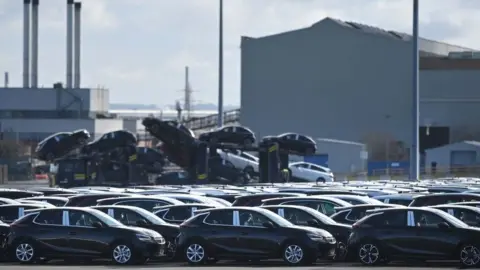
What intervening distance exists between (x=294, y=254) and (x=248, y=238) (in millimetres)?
1019

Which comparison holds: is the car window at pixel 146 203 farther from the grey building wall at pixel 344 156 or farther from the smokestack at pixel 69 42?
the smokestack at pixel 69 42

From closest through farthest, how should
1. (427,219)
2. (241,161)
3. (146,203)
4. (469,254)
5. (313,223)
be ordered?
(469,254) < (427,219) < (313,223) < (146,203) < (241,161)

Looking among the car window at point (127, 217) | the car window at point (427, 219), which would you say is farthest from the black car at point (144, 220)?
the car window at point (427, 219)

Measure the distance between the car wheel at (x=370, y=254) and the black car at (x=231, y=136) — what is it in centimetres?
3379

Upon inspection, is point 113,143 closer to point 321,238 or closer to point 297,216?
point 297,216

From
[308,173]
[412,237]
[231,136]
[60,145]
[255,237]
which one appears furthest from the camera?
[308,173]

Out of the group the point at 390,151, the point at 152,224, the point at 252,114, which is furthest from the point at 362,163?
the point at 152,224

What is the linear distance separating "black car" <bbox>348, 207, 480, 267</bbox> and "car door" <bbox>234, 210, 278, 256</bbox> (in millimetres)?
1707

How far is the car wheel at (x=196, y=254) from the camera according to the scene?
84.0 ft

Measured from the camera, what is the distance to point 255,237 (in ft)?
83.1

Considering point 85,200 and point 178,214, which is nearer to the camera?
point 178,214

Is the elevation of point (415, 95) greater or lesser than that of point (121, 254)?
greater

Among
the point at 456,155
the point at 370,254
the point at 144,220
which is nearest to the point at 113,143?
the point at 144,220

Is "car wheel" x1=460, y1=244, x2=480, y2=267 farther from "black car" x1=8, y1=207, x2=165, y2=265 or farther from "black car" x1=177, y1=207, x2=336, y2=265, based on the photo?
"black car" x1=8, y1=207, x2=165, y2=265
